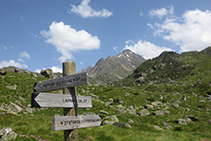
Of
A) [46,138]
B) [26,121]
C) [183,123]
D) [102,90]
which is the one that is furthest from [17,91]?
[183,123]

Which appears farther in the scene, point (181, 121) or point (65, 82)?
point (181, 121)

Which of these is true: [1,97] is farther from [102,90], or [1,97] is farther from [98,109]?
[102,90]

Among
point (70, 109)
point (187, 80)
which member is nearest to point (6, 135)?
point (70, 109)

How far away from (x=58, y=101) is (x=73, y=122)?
3.64 ft

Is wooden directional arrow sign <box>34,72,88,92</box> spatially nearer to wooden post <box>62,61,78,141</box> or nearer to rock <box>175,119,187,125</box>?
wooden post <box>62,61,78,141</box>

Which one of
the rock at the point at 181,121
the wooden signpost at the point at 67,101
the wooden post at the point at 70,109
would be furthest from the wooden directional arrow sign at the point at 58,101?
the rock at the point at 181,121

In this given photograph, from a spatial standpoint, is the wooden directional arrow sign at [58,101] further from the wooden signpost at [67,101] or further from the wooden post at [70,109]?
the wooden post at [70,109]

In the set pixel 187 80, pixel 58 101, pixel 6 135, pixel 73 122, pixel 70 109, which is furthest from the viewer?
pixel 187 80

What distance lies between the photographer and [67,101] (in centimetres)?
650

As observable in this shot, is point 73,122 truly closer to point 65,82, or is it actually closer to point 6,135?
point 65,82

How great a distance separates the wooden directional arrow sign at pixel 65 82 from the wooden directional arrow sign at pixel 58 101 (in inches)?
21.1

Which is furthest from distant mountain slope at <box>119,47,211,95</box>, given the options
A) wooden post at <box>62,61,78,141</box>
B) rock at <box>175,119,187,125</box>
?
wooden post at <box>62,61,78,141</box>

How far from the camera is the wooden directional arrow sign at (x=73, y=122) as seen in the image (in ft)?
19.5

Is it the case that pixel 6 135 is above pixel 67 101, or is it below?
below
